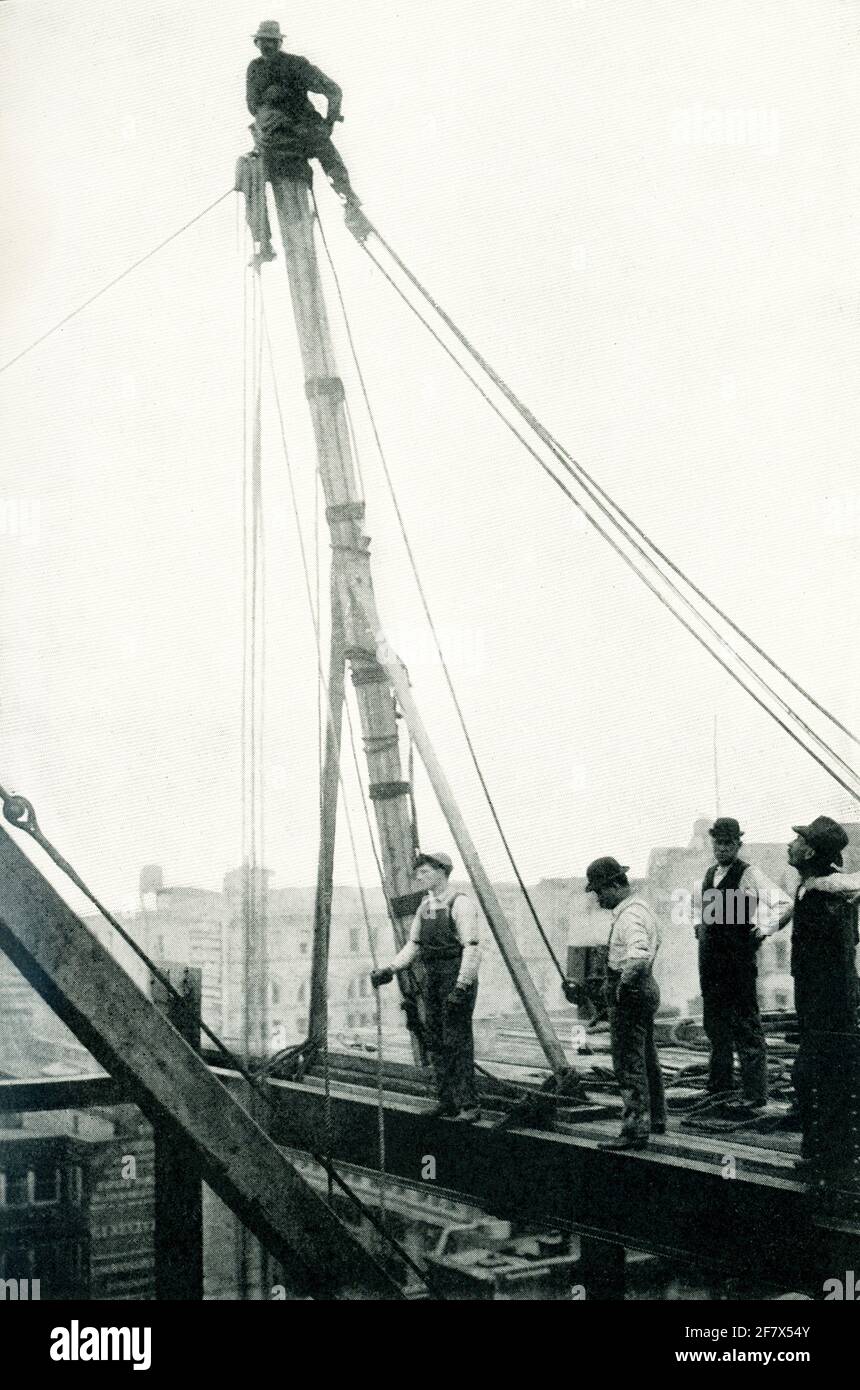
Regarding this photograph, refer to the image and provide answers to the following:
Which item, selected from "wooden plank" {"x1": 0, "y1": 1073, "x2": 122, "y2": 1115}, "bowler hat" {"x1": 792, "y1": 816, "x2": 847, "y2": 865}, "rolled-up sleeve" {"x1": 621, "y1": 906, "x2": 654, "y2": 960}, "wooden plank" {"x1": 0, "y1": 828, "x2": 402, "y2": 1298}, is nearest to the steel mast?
"wooden plank" {"x1": 0, "y1": 1073, "x2": 122, "y2": 1115}

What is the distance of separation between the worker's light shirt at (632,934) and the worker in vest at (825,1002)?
0.49 m

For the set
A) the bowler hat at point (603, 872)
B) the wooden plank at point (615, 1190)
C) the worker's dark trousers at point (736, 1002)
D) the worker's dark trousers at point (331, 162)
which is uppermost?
the worker's dark trousers at point (331, 162)

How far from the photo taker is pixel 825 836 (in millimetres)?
3920

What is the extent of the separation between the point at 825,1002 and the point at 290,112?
4.48 m

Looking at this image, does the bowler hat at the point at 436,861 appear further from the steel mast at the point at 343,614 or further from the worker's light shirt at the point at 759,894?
the worker's light shirt at the point at 759,894

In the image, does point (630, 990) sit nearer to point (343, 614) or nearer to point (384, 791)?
point (384, 791)

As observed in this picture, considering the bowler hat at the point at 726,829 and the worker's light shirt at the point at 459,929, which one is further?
the bowler hat at the point at 726,829

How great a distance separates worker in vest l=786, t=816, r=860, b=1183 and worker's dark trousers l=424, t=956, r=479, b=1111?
1305 mm

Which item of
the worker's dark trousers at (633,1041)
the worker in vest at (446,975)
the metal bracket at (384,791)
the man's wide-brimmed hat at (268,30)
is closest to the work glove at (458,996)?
the worker in vest at (446,975)

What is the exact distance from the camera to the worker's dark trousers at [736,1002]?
15.2ft

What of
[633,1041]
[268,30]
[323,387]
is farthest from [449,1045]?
[268,30]
